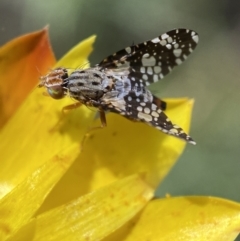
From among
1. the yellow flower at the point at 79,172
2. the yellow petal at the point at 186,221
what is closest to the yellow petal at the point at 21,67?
the yellow flower at the point at 79,172

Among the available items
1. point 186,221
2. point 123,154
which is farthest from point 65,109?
point 186,221

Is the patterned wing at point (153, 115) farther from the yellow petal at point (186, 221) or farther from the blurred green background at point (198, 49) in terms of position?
the blurred green background at point (198, 49)

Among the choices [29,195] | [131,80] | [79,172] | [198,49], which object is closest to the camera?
[29,195]

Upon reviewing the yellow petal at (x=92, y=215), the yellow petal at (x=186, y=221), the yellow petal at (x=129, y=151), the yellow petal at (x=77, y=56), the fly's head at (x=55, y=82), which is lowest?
the yellow petal at (x=186, y=221)

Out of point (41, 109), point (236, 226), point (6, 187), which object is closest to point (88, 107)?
point (41, 109)

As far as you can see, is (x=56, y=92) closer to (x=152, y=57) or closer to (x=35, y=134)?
(x=35, y=134)

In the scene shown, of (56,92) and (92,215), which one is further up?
(56,92)

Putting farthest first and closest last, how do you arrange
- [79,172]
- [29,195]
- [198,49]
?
[198,49] → [79,172] → [29,195]
